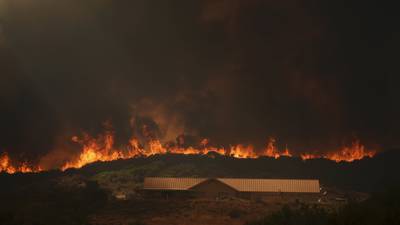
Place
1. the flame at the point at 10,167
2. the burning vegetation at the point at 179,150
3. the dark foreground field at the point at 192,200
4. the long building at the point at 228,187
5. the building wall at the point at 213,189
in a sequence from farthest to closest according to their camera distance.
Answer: the burning vegetation at the point at 179,150 → the flame at the point at 10,167 → the building wall at the point at 213,189 → the long building at the point at 228,187 → the dark foreground field at the point at 192,200

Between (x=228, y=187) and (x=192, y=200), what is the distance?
10.9 meters

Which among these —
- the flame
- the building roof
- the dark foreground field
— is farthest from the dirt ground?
the flame

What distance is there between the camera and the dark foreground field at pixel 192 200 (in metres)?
71.1

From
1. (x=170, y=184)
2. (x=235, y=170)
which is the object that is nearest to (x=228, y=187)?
(x=170, y=184)

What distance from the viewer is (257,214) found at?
91.1 m

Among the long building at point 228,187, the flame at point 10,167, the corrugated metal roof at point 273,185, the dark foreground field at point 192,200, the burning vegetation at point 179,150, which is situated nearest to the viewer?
the dark foreground field at point 192,200

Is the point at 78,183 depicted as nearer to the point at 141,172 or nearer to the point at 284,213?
the point at 141,172

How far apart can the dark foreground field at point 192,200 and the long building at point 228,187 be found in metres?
4.43

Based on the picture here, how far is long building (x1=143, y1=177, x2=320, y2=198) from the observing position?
362 feet

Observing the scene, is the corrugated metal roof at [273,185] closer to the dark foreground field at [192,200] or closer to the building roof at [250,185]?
the building roof at [250,185]

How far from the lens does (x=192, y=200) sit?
104875 millimetres

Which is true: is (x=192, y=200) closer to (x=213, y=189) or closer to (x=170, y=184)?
(x=213, y=189)

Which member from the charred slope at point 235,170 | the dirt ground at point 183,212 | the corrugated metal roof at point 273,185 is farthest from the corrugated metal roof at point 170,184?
the charred slope at point 235,170

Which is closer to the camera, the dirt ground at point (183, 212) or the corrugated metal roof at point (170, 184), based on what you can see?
the dirt ground at point (183, 212)
